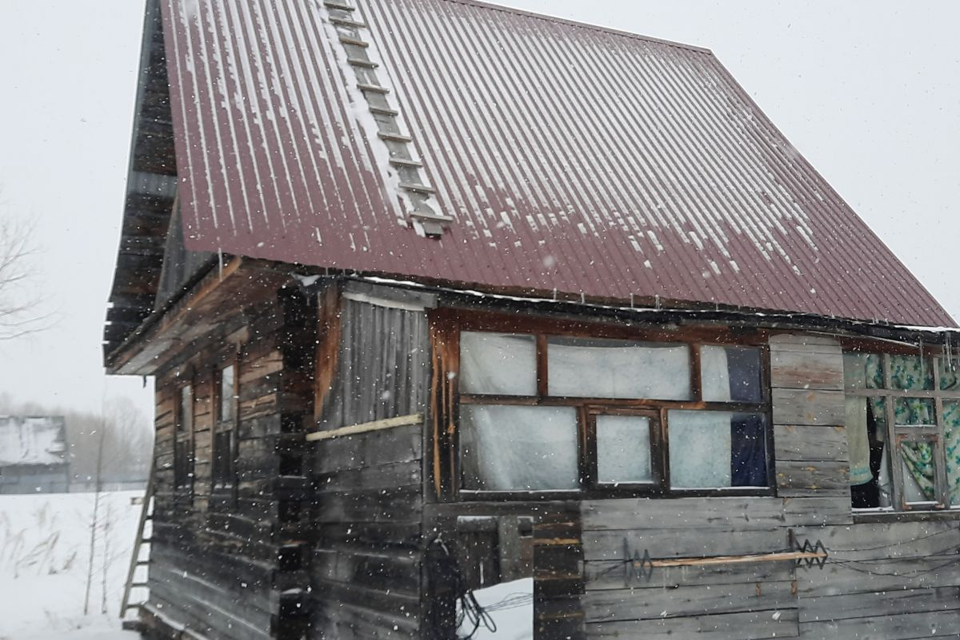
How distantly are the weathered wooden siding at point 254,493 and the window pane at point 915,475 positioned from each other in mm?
6267

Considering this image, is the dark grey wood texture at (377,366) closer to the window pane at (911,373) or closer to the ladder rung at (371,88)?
the ladder rung at (371,88)

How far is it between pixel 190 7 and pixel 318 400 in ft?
17.9

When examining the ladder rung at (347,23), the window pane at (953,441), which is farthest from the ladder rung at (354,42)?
the window pane at (953,441)

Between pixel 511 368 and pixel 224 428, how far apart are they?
4556 millimetres

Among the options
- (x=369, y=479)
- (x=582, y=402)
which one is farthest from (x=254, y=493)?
(x=582, y=402)

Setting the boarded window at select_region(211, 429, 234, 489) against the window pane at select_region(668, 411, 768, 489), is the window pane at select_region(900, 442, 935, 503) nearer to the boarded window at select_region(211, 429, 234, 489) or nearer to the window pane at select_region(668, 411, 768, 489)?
the window pane at select_region(668, 411, 768, 489)

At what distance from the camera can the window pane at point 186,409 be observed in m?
13.9

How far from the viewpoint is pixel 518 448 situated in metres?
8.67

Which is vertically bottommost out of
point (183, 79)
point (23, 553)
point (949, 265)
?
point (23, 553)

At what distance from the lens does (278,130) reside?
10484mm

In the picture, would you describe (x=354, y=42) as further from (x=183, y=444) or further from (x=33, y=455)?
(x=33, y=455)

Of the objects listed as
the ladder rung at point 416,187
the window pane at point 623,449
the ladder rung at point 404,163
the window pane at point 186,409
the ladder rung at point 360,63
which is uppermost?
the ladder rung at point 360,63

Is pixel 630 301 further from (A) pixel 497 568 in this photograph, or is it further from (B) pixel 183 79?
(B) pixel 183 79

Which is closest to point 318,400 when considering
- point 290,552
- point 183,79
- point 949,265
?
point 290,552
